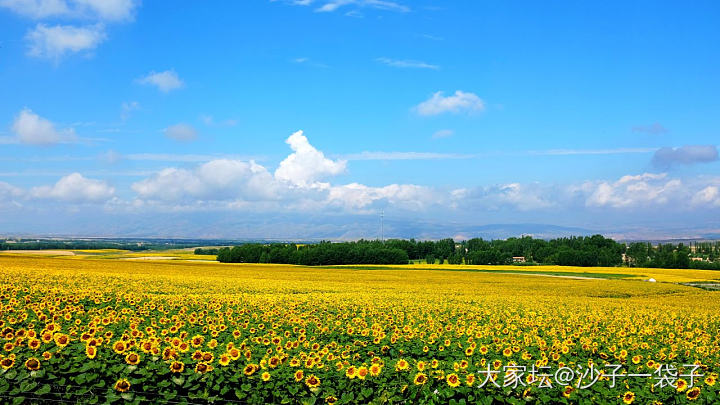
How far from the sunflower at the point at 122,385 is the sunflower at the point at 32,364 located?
125cm

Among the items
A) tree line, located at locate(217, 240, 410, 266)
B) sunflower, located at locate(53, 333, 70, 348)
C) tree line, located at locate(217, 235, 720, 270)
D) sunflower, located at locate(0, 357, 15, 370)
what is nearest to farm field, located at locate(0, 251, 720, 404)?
sunflower, located at locate(0, 357, 15, 370)

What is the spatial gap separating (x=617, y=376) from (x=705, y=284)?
53.8 m

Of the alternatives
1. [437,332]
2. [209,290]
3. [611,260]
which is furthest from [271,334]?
[611,260]

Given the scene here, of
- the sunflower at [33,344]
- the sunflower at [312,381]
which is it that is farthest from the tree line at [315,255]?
the sunflower at [312,381]

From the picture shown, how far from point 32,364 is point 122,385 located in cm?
138

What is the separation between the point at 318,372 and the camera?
7.86 meters

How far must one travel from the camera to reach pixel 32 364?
7.28 meters

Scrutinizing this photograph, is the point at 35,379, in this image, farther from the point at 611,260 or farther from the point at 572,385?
the point at 611,260

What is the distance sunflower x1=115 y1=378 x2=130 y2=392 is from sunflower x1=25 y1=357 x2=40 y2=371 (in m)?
1.25

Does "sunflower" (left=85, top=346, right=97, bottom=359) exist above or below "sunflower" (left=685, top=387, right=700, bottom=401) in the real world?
above

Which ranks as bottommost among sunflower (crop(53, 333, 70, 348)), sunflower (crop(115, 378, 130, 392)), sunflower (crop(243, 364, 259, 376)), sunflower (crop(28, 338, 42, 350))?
sunflower (crop(115, 378, 130, 392))

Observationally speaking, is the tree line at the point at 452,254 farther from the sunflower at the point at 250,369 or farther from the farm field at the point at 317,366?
the sunflower at the point at 250,369

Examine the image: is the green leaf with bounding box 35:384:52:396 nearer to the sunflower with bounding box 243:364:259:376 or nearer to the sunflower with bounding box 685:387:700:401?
the sunflower with bounding box 243:364:259:376

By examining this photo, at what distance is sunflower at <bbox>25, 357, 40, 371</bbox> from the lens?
7277mm
